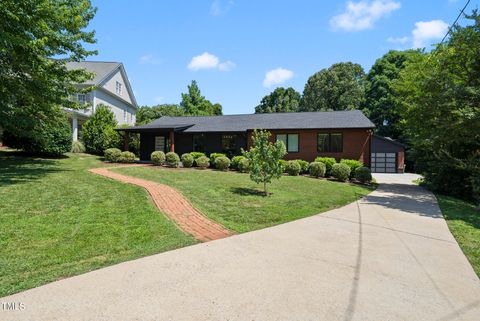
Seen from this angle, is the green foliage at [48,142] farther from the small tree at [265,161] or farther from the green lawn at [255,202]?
the small tree at [265,161]

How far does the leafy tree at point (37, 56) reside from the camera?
1075 cm

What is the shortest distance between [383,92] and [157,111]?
33.7 metres

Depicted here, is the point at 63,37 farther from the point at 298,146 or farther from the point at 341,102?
Result: the point at 341,102

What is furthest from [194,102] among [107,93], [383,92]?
[383,92]

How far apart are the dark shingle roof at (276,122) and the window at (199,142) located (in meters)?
0.63

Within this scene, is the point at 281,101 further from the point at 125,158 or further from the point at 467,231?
the point at 467,231

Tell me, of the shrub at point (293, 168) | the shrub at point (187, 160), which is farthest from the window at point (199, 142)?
the shrub at point (293, 168)

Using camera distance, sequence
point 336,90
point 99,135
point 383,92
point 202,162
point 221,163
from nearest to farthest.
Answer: point 221,163 → point 202,162 → point 99,135 → point 383,92 → point 336,90

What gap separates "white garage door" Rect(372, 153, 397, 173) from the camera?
31344 millimetres

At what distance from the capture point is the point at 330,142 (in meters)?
20.2

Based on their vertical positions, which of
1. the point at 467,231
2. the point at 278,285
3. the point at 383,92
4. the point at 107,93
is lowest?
the point at 467,231

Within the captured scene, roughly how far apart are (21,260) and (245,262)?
318 cm

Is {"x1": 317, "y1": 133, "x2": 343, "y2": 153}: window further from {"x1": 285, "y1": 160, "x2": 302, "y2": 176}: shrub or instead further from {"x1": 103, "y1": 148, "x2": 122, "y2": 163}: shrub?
{"x1": 103, "y1": 148, "x2": 122, "y2": 163}: shrub

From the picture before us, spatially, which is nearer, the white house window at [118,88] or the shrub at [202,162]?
the shrub at [202,162]
